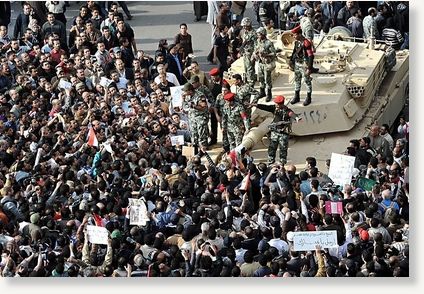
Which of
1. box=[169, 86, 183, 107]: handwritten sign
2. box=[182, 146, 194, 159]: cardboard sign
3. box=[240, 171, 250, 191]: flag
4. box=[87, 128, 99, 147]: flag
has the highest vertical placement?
box=[169, 86, 183, 107]: handwritten sign

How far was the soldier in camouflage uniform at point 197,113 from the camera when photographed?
24.4m

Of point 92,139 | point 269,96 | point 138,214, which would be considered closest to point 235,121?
point 269,96

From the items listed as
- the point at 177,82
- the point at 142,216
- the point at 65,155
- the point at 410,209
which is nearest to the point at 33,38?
the point at 177,82

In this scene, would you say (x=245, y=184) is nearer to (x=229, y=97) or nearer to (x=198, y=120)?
(x=229, y=97)

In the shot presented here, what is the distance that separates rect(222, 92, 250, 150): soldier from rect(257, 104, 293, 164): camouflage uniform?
0.61 metres

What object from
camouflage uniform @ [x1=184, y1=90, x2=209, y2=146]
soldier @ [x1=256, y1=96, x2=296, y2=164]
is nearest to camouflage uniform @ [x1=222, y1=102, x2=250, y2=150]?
camouflage uniform @ [x1=184, y1=90, x2=209, y2=146]

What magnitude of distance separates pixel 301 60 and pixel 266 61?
0.71 metres

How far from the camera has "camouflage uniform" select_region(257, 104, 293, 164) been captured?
933 inches

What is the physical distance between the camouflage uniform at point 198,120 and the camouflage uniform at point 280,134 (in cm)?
134

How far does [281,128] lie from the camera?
23.7 m

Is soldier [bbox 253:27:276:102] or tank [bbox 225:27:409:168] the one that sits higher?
soldier [bbox 253:27:276:102]

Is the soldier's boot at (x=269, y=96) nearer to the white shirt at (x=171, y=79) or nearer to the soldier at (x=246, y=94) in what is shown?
the soldier at (x=246, y=94)

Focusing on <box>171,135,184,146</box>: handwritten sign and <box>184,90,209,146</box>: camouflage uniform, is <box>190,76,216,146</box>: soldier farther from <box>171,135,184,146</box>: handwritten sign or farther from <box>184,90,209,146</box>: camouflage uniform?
<box>171,135,184,146</box>: handwritten sign

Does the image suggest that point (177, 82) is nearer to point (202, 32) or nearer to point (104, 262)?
point (202, 32)
